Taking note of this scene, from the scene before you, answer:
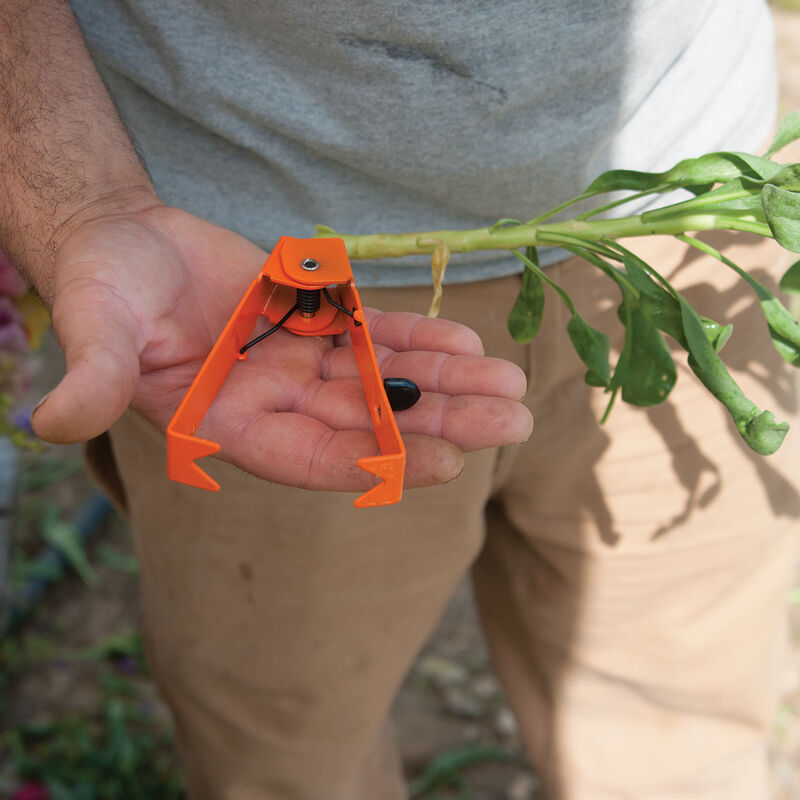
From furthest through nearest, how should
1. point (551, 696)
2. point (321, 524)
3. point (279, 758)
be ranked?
point (551, 696), point (279, 758), point (321, 524)

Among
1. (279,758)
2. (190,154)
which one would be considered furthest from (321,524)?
(190,154)

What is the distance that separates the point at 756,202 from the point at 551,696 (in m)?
1.21

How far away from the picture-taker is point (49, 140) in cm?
119

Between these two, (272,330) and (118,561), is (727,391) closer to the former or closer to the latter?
(272,330)

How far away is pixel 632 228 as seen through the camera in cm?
119

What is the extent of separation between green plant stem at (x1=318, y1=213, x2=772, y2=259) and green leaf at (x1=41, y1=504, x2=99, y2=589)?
1.85m

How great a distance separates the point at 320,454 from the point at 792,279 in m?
0.69

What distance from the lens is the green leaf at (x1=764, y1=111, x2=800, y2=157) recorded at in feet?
3.79

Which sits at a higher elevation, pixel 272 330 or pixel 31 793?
pixel 272 330

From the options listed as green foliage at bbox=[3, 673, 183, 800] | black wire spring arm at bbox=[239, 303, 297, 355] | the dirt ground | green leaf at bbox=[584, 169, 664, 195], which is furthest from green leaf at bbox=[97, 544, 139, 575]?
green leaf at bbox=[584, 169, 664, 195]

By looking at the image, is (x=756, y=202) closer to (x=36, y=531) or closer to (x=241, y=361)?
(x=241, y=361)

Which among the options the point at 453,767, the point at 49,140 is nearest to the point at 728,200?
the point at 49,140

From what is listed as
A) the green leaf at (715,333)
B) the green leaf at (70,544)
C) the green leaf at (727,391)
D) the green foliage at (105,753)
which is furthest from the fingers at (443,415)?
the green leaf at (70,544)

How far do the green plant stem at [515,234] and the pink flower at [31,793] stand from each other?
164 centimetres
